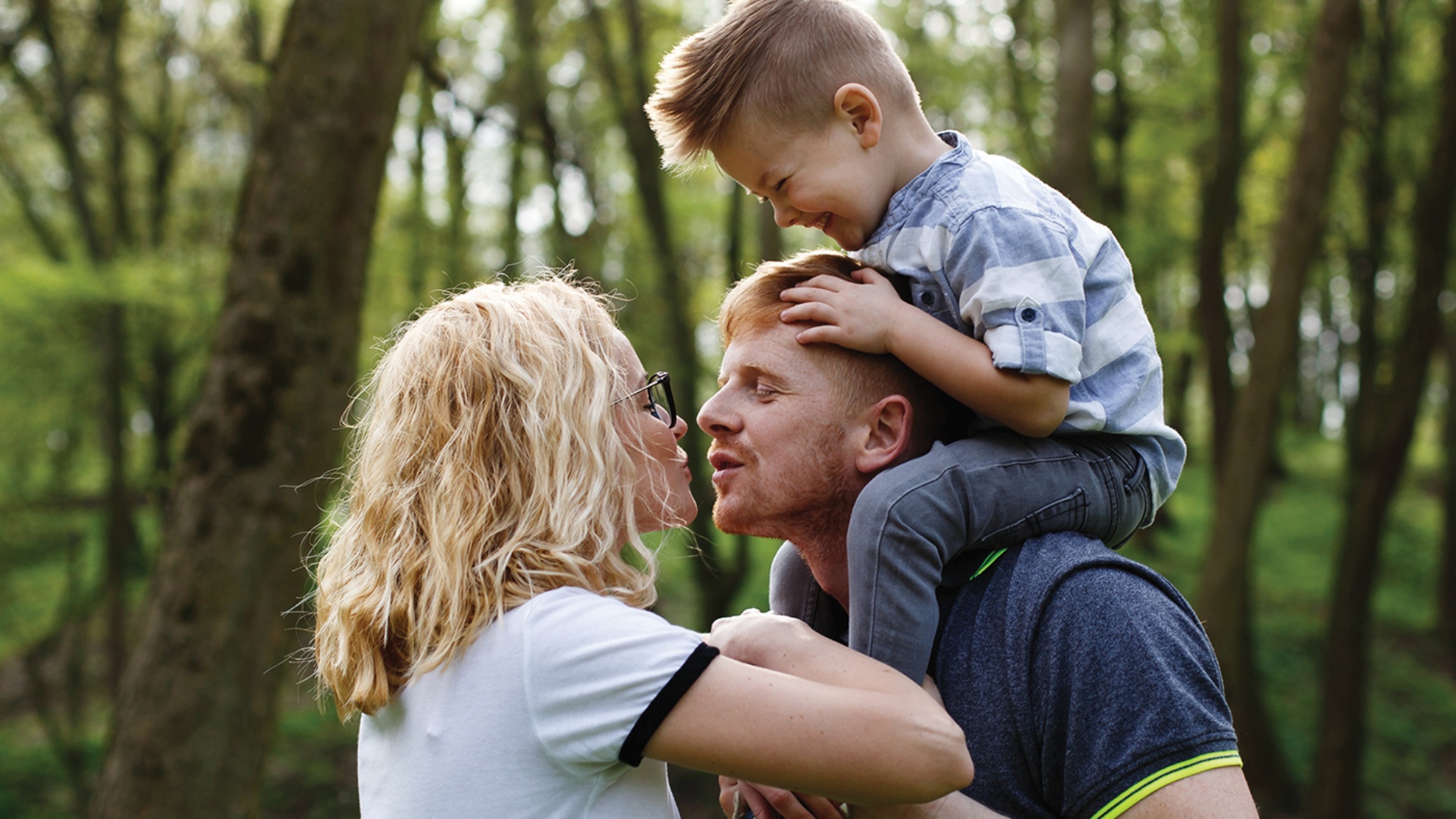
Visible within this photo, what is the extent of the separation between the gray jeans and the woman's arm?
0.90ft

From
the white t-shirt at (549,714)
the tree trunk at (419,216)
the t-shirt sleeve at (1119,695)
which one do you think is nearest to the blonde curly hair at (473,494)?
the white t-shirt at (549,714)

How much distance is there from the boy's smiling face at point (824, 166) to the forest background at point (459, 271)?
2.45 metres

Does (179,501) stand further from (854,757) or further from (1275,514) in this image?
(1275,514)

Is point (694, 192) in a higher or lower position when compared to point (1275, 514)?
higher

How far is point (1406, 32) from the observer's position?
11.4 m

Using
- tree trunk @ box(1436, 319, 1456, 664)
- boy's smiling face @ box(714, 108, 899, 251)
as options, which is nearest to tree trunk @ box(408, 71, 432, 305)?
boy's smiling face @ box(714, 108, 899, 251)

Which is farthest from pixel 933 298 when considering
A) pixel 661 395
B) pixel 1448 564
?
pixel 1448 564

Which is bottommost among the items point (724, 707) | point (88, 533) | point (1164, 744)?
point (88, 533)

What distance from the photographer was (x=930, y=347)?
78.4 inches

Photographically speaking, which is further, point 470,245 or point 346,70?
point 470,245

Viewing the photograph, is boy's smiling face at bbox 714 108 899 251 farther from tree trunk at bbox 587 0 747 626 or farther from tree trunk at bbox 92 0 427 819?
tree trunk at bbox 587 0 747 626

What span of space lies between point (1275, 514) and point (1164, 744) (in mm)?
21431

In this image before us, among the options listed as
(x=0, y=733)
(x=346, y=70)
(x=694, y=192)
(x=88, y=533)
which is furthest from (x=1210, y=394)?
(x=0, y=733)

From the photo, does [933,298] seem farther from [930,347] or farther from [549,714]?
[549,714]
